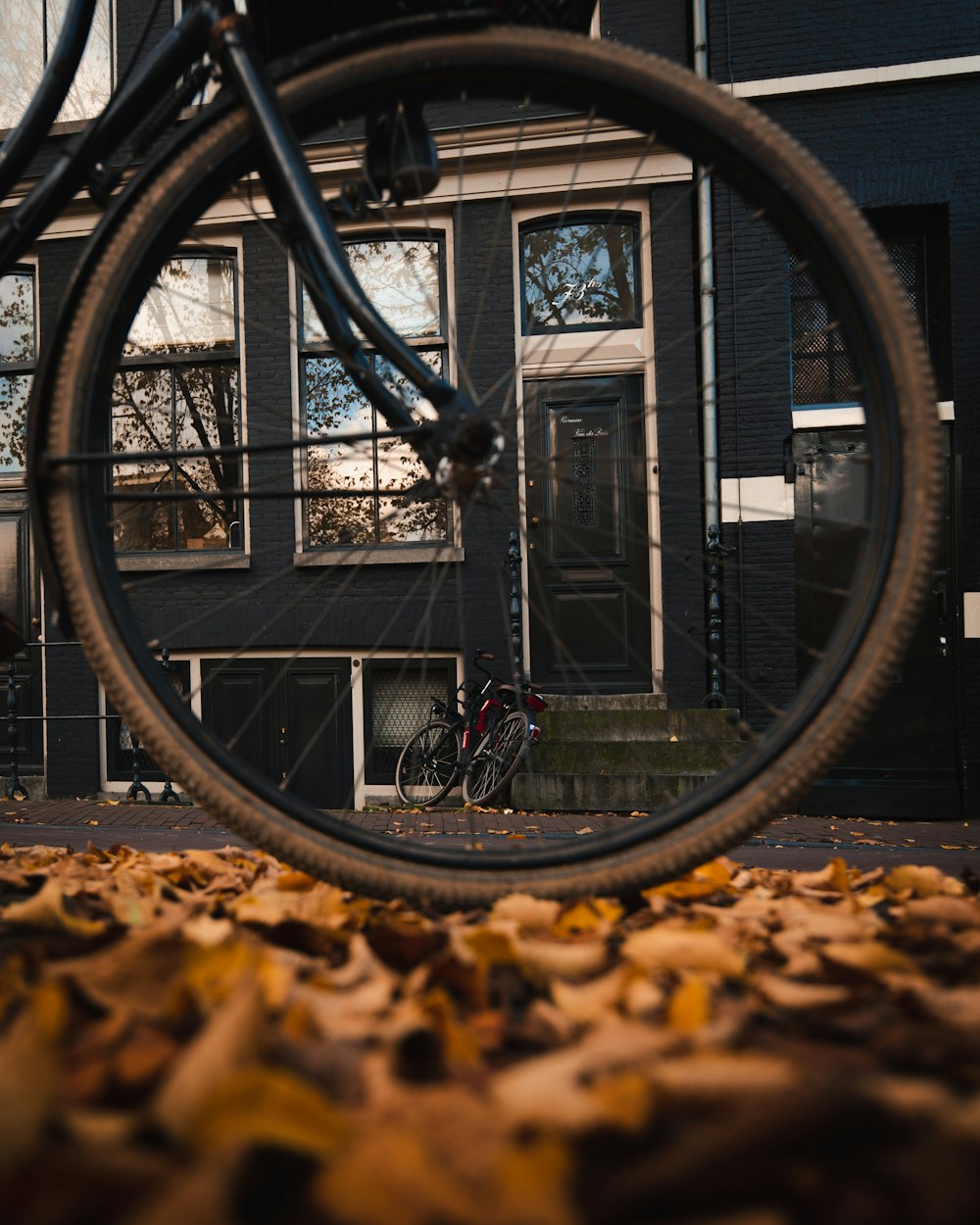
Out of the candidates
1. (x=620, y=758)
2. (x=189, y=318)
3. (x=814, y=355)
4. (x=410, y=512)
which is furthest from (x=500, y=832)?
(x=189, y=318)

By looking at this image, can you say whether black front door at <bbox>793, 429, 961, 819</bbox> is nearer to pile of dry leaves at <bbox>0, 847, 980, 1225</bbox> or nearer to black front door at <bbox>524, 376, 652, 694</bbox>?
black front door at <bbox>524, 376, 652, 694</bbox>

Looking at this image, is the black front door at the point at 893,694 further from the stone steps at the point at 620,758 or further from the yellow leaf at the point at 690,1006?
the yellow leaf at the point at 690,1006

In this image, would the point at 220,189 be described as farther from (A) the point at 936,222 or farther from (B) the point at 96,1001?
(A) the point at 936,222

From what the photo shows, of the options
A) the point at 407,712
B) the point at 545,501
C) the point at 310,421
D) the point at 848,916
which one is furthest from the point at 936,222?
the point at 848,916

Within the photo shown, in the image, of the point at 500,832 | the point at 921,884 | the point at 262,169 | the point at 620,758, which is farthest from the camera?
the point at 620,758

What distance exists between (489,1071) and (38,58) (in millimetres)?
8906

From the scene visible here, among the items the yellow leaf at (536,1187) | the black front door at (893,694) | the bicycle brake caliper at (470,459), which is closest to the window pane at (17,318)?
the black front door at (893,694)

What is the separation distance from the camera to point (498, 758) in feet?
18.0

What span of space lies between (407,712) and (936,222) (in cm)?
532

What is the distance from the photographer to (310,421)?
20.2 feet

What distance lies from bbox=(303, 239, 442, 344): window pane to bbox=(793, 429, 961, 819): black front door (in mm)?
3114

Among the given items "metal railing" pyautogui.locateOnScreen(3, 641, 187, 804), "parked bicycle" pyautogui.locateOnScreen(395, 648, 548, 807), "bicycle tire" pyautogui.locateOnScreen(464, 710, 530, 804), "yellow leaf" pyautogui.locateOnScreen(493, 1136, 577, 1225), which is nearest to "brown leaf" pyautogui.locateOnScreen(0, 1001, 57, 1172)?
"yellow leaf" pyautogui.locateOnScreen(493, 1136, 577, 1225)

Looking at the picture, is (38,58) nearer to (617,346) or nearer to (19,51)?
(19,51)

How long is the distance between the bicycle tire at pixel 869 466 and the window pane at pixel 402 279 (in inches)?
207
